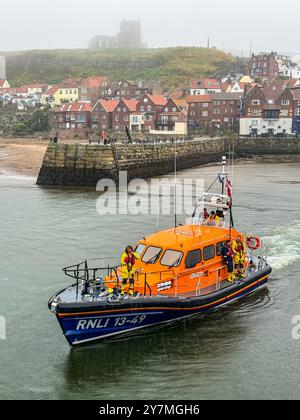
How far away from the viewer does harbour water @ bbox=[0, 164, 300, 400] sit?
37.8 feet

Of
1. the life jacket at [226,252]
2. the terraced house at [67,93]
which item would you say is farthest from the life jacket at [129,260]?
the terraced house at [67,93]

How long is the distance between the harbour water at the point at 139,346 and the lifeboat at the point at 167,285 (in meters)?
0.44

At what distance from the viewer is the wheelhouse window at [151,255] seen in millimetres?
14548

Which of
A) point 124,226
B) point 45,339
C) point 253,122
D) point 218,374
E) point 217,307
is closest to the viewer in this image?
point 218,374

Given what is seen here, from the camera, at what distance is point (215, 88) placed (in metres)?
103

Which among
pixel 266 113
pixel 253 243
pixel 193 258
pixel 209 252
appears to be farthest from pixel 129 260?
pixel 266 113

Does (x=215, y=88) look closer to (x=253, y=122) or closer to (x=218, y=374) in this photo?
(x=253, y=122)

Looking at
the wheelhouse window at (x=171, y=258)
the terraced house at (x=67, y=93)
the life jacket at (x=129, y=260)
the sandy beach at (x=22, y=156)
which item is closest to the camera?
the life jacket at (x=129, y=260)

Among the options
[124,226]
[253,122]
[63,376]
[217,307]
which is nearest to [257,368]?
[217,307]

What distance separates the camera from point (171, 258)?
14508 mm

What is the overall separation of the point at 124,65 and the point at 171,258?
495ft

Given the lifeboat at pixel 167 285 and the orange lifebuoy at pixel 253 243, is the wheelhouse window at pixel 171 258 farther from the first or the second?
the orange lifebuoy at pixel 253 243

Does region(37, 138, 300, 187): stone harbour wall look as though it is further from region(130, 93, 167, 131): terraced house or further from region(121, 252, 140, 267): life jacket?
region(121, 252, 140, 267): life jacket

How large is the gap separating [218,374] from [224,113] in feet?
241
